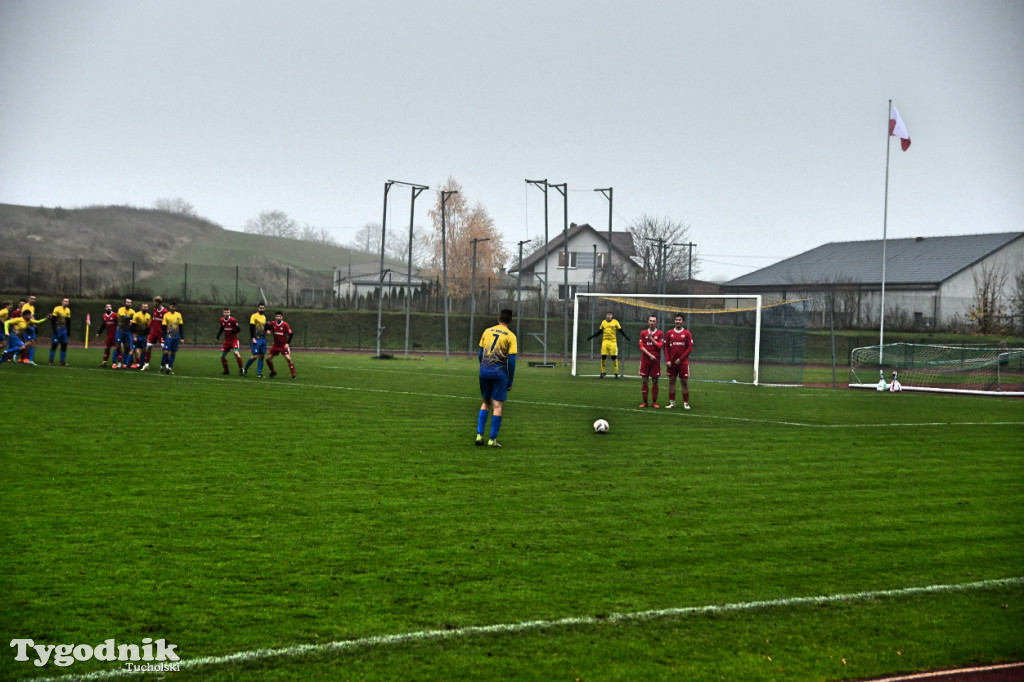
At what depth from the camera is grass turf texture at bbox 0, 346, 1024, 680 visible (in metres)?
5.04

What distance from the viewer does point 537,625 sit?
5.34 metres

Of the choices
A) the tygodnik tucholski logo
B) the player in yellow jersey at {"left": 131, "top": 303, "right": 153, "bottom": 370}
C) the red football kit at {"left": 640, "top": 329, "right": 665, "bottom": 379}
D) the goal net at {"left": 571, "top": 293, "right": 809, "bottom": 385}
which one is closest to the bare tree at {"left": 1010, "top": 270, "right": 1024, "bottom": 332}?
the goal net at {"left": 571, "top": 293, "right": 809, "bottom": 385}

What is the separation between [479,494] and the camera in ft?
30.1

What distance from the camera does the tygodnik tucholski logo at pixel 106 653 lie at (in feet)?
15.1

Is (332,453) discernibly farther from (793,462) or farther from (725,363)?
(725,363)

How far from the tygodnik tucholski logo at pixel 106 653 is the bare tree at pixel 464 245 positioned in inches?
3165

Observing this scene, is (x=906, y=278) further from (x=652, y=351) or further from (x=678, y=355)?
(x=678, y=355)

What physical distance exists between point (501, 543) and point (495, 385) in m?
5.15

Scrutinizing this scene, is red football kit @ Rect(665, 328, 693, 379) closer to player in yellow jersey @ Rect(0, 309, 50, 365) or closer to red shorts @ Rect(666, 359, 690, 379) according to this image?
red shorts @ Rect(666, 359, 690, 379)

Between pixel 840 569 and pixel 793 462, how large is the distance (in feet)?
17.6

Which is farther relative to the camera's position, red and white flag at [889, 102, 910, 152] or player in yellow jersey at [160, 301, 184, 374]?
red and white flag at [889, 102, 910, 152]

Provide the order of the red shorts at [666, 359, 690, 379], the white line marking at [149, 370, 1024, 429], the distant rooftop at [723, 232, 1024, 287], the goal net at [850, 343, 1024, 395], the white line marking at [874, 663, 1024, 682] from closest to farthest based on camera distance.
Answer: the white line marking at [874, 663, 1024, 682] → the white line marking at [149, 370, 1024, 429] → the red shorts at [666, 359, 690, 379] → the goal net at [850, 343, 1024, 395] → the distant rooftop at [723, 232, 1024, 287]

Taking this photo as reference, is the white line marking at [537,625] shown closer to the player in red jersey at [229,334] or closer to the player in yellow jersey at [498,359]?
the player in yellow jersey at [498,359]

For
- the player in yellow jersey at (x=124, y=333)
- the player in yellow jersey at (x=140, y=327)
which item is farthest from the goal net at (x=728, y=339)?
the player in yellow jersey at (x=124, y=333)
